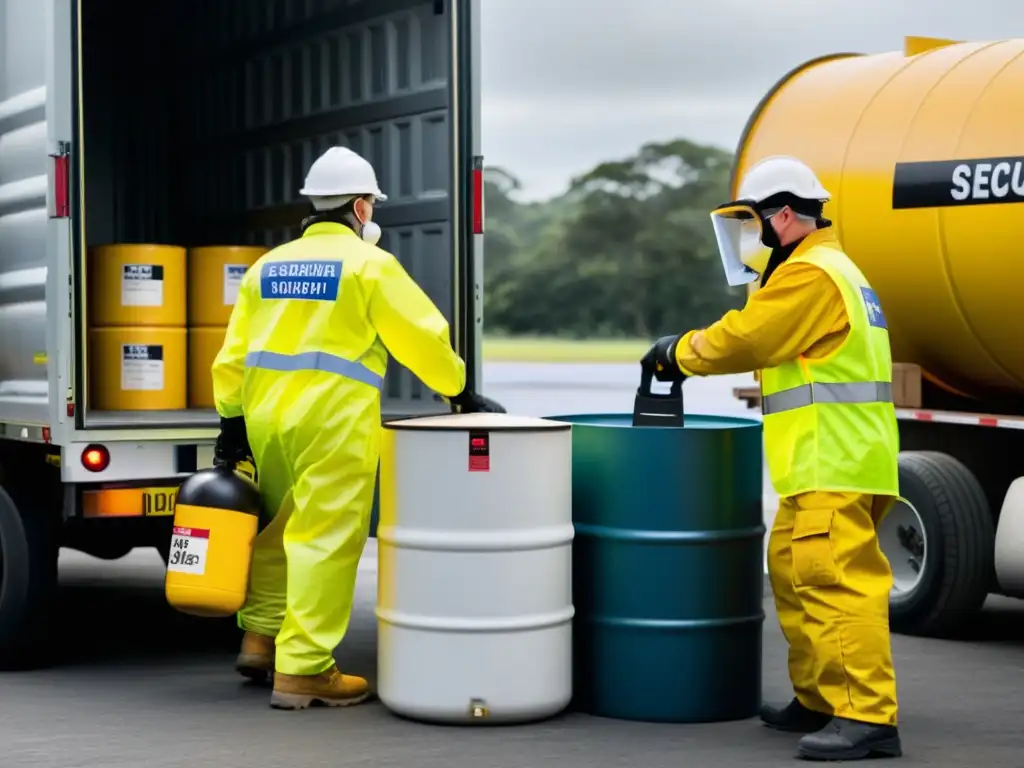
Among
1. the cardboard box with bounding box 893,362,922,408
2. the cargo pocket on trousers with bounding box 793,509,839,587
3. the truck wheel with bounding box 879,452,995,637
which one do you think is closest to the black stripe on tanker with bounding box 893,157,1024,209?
the cardboard box with bounding box 893,362,922,408

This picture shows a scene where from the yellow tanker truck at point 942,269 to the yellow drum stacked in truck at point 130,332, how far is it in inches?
128

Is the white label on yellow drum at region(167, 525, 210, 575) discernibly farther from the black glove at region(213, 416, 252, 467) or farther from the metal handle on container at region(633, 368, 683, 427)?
the metal handle on container at region(633, 368, 683, 427)

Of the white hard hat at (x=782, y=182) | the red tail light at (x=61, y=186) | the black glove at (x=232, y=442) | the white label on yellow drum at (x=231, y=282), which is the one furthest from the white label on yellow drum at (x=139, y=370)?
the white hard hat at (x=782, y=182)

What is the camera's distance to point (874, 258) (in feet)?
28.6

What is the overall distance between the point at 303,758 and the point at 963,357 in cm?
428

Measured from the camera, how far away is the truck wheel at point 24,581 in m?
7.21

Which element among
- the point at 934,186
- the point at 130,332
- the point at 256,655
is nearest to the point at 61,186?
the point at 130,332

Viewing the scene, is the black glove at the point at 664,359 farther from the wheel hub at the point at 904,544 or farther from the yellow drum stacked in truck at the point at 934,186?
the wheel hub at the point at 904,544

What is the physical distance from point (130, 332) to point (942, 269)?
3696 millimetres

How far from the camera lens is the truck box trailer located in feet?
22.9

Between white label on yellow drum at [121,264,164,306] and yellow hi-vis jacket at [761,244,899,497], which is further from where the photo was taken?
white label on yellow drum at [121,264,164,306]

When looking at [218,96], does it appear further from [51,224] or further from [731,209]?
[731,209]

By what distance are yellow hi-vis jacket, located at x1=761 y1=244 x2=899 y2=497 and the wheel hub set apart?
109 inches

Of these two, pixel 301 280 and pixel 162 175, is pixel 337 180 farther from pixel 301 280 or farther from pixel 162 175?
pixel 162 175
